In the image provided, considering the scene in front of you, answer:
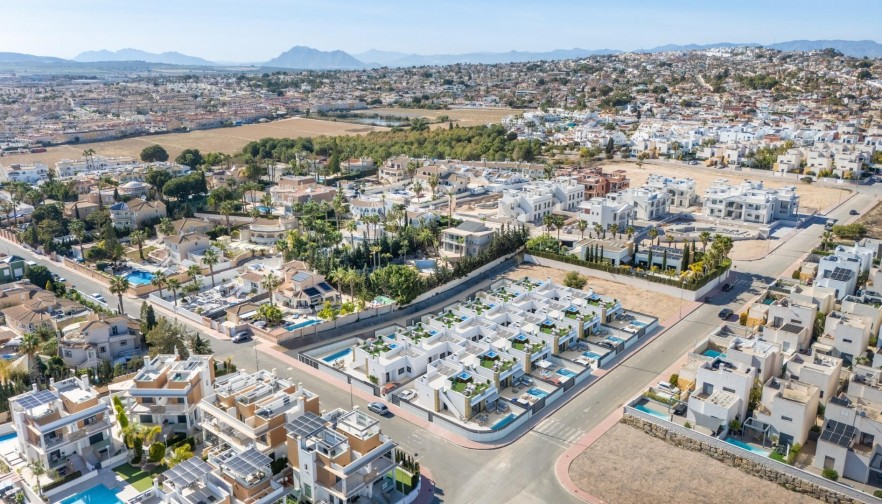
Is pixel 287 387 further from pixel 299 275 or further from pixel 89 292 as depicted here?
pixel 89 292

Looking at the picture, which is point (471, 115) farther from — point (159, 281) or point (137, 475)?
point (137, 475)

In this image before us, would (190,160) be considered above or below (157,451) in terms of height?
above

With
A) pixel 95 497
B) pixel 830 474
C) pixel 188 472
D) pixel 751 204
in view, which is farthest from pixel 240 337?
pixel 751 204

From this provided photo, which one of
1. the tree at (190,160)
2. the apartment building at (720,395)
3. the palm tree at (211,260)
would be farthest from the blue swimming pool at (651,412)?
the tree at (190,160)

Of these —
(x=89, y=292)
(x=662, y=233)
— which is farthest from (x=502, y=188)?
(x=89, y=292)

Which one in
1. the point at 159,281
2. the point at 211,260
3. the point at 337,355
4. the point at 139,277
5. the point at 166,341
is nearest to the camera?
the point at 166,341

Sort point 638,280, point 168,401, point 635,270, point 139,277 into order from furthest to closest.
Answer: point 139,277, point 635,270, point 638,280, point 168,401
